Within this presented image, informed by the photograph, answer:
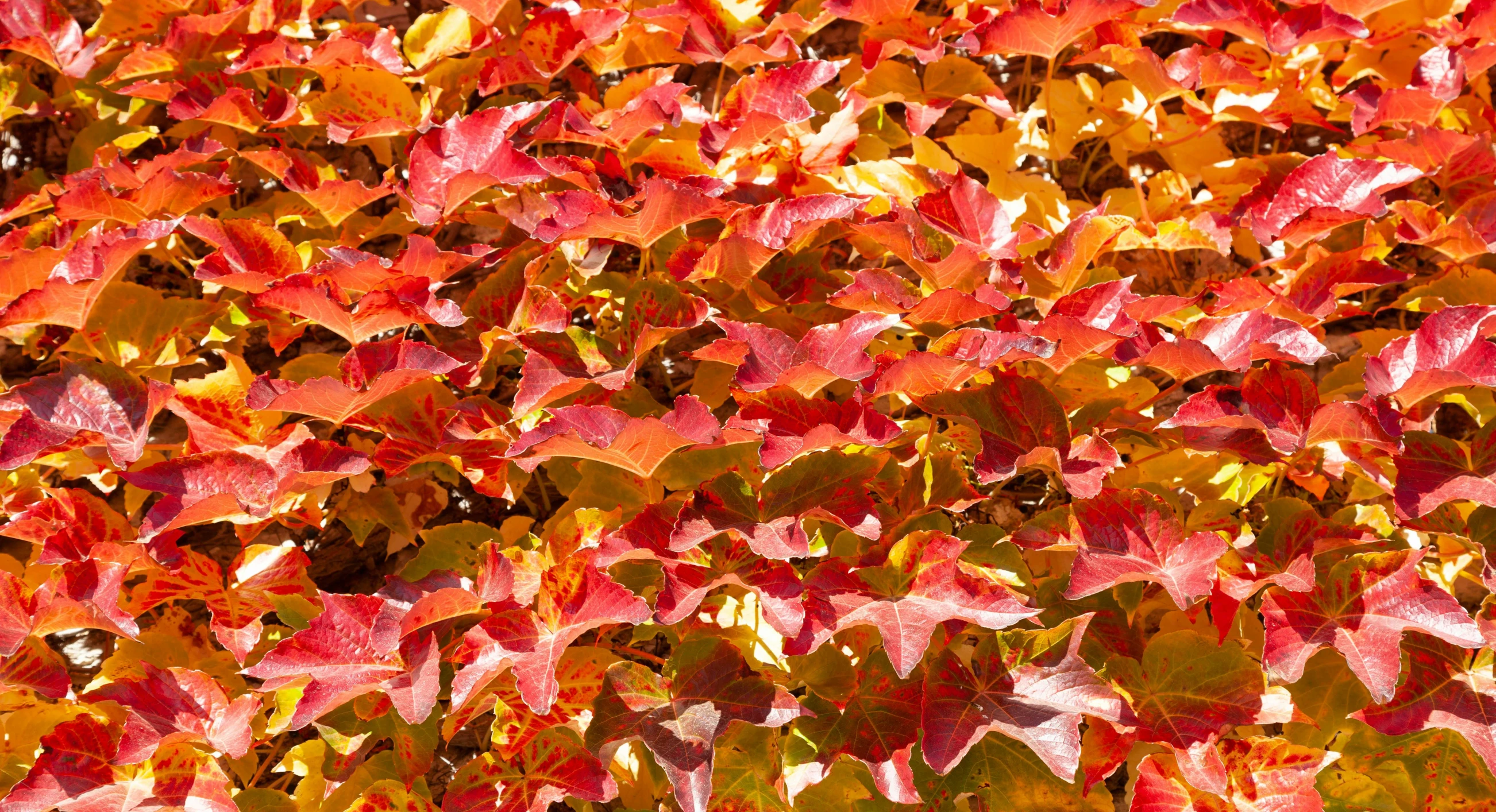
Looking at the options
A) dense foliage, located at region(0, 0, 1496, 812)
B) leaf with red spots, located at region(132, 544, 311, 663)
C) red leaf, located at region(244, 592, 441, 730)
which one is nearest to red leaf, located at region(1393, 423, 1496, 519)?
dense foliage, located at region(0, 0, 1496, 812)

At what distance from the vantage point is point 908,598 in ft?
3.63

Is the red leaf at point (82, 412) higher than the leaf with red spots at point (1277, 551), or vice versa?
the red leaf at point (82, 412)

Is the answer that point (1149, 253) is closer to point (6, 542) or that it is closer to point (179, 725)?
point (179, 725)

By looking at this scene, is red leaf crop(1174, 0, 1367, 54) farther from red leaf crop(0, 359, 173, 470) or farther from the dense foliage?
red leaf crop(0, 359, 173, 470)

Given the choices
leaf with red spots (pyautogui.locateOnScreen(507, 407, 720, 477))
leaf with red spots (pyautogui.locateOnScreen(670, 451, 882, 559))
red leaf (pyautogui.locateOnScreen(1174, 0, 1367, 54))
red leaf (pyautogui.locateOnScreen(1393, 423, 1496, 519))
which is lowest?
leaf with red spots (pyautogui.locateOnScreen(670, 451, 882, 559))

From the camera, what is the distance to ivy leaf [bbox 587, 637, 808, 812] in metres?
1.05

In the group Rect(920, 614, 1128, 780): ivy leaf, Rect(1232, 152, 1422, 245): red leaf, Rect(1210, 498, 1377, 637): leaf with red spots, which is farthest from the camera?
Rect(1232, 152, 1422, 245): red leaf

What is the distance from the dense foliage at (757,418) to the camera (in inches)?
43.8

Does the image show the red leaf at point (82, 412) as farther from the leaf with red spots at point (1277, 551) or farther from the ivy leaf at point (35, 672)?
the leaf with red spots at point (1277, 551)

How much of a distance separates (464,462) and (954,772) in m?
0.66

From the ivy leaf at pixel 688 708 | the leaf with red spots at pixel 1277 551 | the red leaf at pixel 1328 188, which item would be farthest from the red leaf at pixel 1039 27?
the ivy leaf at pixel 688 708

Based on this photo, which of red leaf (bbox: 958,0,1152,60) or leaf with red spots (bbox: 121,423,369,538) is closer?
leaf with red spots (bbox: 121,423,369,538)

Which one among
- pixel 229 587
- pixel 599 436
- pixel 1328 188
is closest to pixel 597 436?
pixel 599 436

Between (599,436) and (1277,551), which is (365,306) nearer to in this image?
(599,436)
